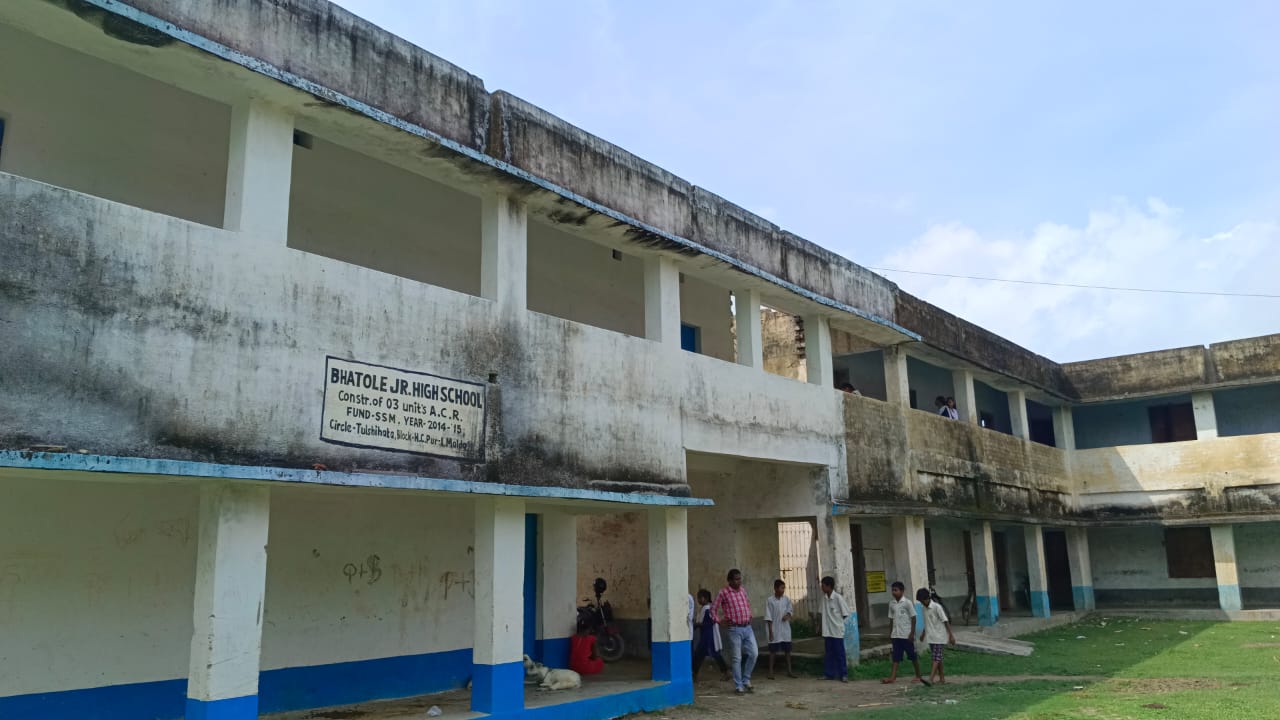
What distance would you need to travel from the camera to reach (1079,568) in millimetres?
22719

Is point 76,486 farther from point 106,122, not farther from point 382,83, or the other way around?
point 382,83

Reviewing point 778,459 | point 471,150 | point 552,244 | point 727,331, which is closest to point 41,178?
point 471,150

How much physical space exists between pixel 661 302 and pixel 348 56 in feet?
15.2

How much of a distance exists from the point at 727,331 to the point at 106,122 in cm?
969

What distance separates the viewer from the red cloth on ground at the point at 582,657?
12.4m

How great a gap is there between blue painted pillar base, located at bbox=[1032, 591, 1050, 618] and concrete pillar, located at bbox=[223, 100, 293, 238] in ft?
60.1

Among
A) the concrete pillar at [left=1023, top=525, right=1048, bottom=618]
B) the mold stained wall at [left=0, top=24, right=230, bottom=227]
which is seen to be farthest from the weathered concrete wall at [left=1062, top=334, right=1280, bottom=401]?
the mold stained wall at [left=0, top=24, right=230, bottom=227]

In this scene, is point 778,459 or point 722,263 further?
point 778,459

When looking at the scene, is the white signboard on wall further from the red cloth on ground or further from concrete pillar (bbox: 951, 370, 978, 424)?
concrete pillar (bbox: 951, 370, 978, 424)

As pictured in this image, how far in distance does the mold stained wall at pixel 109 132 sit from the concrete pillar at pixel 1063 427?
780 inches

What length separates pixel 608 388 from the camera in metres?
10.1

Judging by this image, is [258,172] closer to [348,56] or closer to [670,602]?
[348,56]

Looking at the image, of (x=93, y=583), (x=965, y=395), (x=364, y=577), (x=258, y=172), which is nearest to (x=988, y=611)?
(x=965, y=395)

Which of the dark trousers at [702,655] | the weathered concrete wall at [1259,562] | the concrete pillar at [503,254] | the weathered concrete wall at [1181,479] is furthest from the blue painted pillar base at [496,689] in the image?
the weathered concrete wall at [1259,562]
